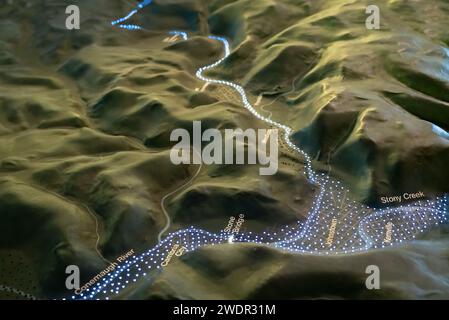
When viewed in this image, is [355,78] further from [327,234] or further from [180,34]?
[180,34]

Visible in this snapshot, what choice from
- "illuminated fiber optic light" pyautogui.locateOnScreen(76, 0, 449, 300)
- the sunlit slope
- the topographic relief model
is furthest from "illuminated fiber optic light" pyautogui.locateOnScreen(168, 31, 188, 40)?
"illuminated fiber optic light" pyautogui.locateOnScreen(76, 0, 449, 300)

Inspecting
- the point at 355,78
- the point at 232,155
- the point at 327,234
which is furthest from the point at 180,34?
the point at 327,234

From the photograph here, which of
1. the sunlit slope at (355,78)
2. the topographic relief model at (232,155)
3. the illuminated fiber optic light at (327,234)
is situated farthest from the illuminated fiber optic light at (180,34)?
the illuminated fiber optic light at (327,234)

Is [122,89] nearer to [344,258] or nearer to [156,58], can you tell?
[156,58]

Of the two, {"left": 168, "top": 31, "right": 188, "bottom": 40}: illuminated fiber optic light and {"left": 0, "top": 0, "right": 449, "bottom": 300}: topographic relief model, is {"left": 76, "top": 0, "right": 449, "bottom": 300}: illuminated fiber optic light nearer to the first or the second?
{"left": 0, "top": 0, "right": 449, "bottom": 300}: topographic relief model

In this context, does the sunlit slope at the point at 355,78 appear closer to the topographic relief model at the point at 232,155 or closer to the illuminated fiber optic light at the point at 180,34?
the topographic relief model at the point at 232,155

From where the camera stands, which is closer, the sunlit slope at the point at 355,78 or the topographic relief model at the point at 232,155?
the topographic relief model at the point at 232,155

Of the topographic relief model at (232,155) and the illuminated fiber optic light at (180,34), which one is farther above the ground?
the illuminated fiber optic light at (180,34)
